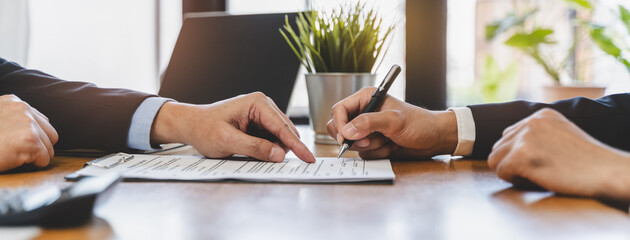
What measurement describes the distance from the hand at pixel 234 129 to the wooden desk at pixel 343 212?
193mm

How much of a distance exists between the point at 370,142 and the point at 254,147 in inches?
8.0

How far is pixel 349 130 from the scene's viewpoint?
2.93ft

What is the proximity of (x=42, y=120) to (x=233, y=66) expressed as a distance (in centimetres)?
77

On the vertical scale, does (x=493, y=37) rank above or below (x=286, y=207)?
above

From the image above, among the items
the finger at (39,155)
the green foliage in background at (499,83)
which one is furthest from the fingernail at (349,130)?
the green foliage in background at (499,83)

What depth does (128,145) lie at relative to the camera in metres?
1.02

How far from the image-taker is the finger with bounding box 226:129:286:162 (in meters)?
0.87

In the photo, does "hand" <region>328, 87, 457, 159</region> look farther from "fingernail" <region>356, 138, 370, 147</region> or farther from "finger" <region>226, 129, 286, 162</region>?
"finger" <region>226, 129, 286, 162</region>

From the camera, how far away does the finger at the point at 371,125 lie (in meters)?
0.89

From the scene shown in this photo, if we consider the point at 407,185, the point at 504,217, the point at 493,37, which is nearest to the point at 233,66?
the point at 407,185

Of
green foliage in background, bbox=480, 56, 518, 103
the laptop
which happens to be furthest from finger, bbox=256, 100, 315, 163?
green foliage in background, bbox=480, 56, 518, 103

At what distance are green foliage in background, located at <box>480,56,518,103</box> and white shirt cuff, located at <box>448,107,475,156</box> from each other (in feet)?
6.59

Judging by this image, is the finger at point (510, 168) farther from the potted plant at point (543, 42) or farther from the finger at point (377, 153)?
the potted plant at point (543, 42)

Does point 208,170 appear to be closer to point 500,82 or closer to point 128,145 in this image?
point 128,145
